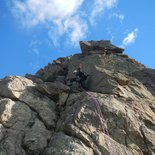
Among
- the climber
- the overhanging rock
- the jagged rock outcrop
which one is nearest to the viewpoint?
the jagged rock outcrop

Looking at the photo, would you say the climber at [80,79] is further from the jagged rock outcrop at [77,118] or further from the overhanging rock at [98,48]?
the overhanging rock at [98,48]

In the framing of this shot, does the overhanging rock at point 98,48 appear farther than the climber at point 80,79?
Yes

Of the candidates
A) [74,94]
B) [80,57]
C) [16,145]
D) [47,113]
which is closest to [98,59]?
[80,57]

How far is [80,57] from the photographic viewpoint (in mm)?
40094

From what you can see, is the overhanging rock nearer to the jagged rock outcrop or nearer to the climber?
the jagged rock outcrop

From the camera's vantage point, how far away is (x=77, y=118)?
75.9 feet

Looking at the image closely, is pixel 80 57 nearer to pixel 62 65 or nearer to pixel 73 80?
pixel 62 65

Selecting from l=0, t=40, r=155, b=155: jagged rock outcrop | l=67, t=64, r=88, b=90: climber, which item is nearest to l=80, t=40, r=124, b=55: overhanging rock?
l=0, t=40, r=155, b=155: jagged rock outcrop

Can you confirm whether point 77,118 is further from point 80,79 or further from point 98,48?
point 98,48

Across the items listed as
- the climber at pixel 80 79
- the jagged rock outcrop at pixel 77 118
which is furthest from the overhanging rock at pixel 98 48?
the climber at pixel 80 79

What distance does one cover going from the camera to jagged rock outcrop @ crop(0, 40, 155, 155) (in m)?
21.4

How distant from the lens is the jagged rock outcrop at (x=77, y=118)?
70.2 ft

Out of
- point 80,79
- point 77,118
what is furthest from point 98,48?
point 77,118

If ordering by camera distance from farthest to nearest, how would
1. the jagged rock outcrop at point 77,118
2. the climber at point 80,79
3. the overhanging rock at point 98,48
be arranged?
the overhanging rock at point 98,48 → the climber at point 80,79 → the jagged rock outcrop at point 77,118
